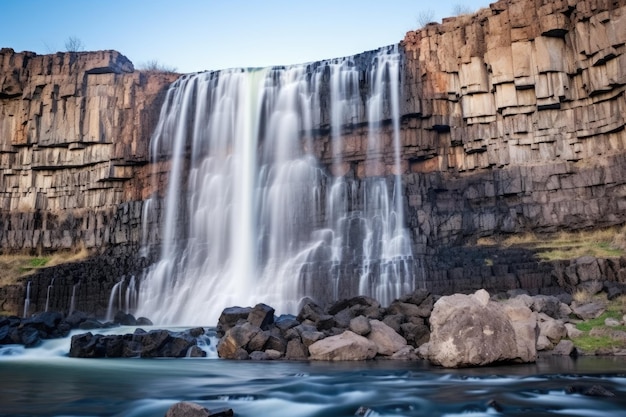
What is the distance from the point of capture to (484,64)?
1428 inches

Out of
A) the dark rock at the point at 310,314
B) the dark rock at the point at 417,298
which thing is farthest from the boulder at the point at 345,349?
the dark rock at the point at 417,298

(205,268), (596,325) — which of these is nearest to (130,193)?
(205,268)

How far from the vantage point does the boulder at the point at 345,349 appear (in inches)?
715

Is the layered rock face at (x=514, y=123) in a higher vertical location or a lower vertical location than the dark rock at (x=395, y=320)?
higher

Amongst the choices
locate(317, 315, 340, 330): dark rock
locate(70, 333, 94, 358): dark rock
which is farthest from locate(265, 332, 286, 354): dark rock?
locate(70, 333, 94, 358): dark rock

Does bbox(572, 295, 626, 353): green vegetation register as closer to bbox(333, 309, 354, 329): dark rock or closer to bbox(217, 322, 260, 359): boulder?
bbox(333, 309, 354, 329): dark rock

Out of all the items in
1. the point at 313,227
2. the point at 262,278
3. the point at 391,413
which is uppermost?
the point at 313,227

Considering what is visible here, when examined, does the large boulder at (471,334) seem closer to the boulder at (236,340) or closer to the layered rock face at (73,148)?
the boulder at (236,340)

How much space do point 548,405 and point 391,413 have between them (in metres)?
2.81

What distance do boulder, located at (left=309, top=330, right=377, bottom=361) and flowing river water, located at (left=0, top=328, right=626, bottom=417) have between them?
906 mm

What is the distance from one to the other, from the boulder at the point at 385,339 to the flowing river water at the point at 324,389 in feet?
6.52

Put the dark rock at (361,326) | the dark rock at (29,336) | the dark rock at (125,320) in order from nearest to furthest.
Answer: the dark rock at (361,326) < the dark rock at (29,336) < the dark rock at (125,320)

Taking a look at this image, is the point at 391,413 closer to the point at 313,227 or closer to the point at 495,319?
the point at 495,319

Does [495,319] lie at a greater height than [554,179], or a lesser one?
lesser
